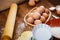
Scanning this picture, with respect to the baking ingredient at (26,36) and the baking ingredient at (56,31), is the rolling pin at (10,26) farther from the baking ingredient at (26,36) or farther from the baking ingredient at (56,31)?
the baking ingredient at (56,31)

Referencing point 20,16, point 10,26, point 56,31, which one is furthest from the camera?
point 20,16

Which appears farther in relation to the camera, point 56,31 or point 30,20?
point 30,20

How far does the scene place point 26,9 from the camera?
1245 mm

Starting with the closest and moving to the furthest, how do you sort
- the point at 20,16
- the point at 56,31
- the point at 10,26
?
1. the point at 56,31
2. the point at 10,26
3. the point at 20,16

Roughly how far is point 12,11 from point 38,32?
14.3 inches

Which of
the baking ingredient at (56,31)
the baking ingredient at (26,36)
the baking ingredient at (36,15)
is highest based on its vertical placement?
the baking ingredient at (36,15)

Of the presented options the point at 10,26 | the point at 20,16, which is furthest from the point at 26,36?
the point at 20,16

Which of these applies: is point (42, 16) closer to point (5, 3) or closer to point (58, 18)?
point (58, 18)

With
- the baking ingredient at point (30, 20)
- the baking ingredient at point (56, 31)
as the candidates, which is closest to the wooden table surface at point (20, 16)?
the baking ingredient at point (30, 20)

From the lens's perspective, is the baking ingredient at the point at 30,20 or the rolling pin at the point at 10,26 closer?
the rolling pin at the point at 10,26

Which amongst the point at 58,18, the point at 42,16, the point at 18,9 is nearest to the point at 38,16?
the point at 42,16

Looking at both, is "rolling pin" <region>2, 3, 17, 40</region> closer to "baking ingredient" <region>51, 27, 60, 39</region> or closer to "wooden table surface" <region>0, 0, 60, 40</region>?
"wooden table surface" <region>0, 0, 60, 40</region>

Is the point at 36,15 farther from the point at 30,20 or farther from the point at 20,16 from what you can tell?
the point at 20,16

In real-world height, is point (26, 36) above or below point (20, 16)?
below
